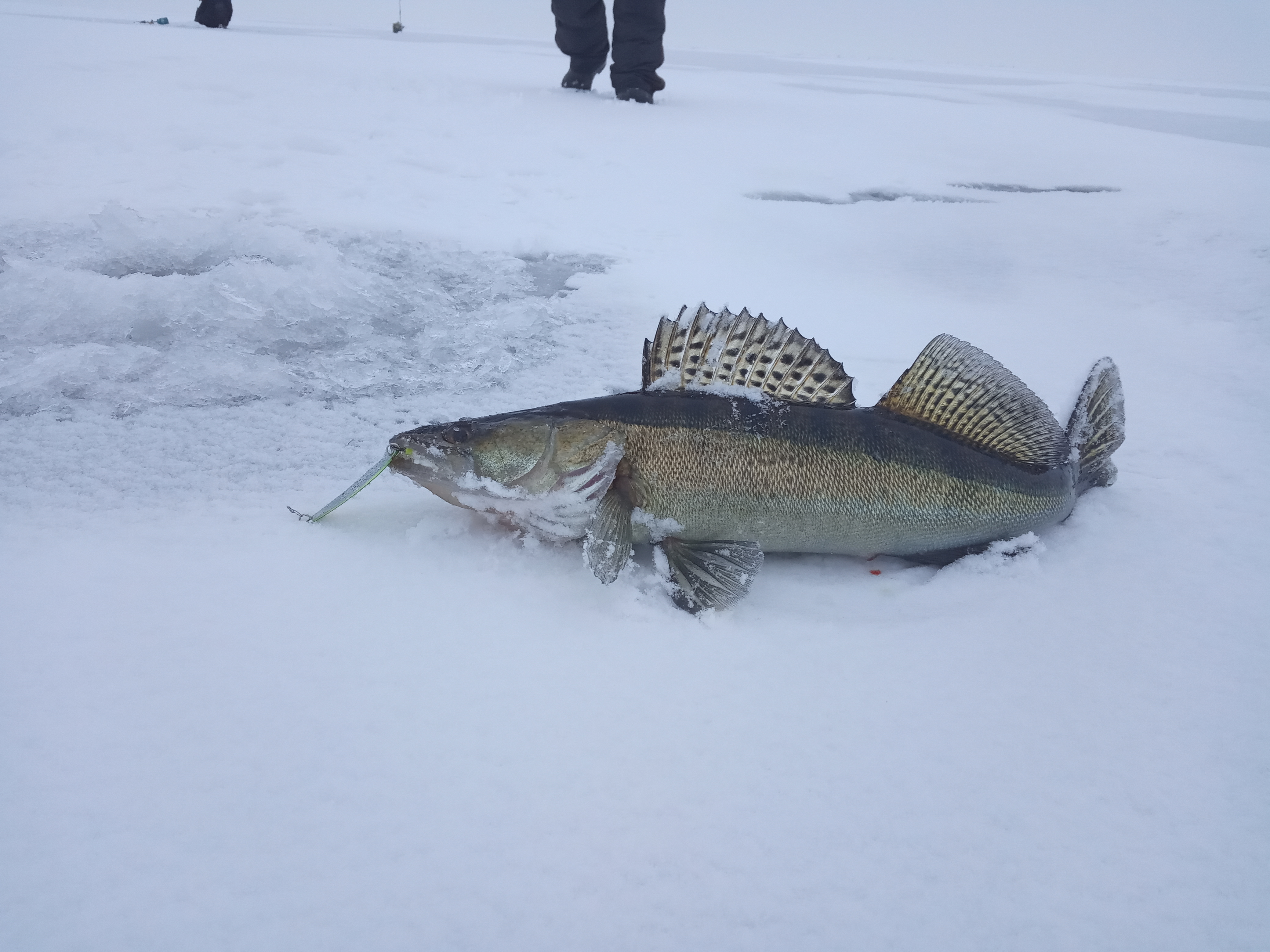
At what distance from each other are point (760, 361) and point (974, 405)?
2.17ft

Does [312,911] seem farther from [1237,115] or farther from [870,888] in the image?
[1237,115]

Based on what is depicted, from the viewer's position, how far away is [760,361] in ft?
7.62

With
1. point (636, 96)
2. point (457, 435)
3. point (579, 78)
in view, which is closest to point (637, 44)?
point (636, 96)

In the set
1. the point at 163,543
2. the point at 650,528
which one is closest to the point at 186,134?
the point at 163,543

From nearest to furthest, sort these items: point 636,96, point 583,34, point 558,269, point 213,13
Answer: point 558,269 < point 636,96 < point 583,34 < point 213,13

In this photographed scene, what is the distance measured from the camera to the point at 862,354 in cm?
384

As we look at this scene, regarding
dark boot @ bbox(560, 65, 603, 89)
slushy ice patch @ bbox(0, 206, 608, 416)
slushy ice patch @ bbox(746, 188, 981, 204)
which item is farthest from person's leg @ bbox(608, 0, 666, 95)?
slushy ice patch @ bbox(0, 206, 608, 416)

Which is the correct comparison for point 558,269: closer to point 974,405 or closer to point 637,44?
point 974,405

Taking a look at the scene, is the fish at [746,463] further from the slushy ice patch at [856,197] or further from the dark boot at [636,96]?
the dark boot at [636,96]

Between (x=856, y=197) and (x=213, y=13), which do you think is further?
(x=213, y=13)

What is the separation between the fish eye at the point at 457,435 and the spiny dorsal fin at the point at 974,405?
1211mm

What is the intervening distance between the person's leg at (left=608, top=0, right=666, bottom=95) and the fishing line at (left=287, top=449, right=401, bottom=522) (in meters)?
8.71

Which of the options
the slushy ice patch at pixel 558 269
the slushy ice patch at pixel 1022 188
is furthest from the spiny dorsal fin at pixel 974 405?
the slushy ice patch at pixel 1022 188

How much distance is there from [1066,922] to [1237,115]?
14.8 metres
